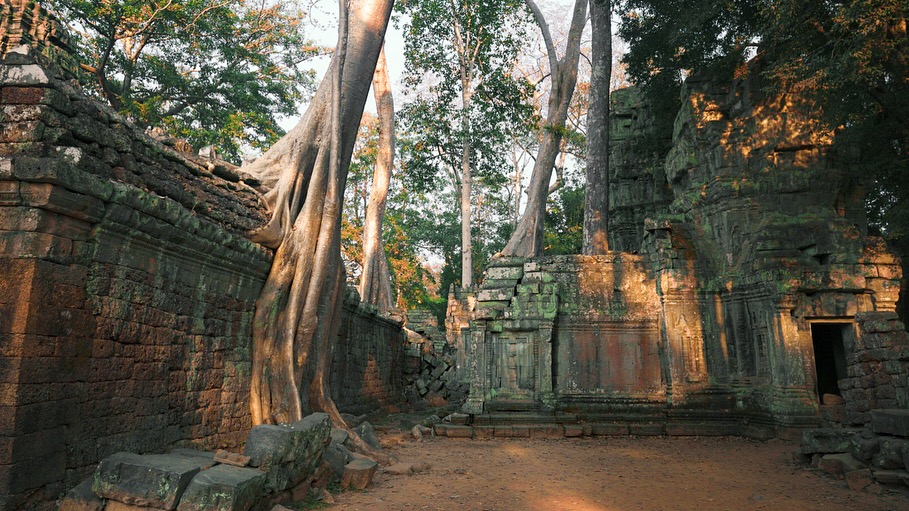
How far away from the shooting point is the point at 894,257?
9.66 m

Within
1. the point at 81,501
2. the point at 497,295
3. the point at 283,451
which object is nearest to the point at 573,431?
the point at 497,295

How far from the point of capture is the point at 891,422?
5926mm

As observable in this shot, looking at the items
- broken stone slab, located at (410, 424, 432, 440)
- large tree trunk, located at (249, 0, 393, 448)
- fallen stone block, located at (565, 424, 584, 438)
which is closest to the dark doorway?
fallen stone block, located at (565, 424, 584, 438)

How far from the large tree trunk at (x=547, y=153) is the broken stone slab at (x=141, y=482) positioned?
11488mm

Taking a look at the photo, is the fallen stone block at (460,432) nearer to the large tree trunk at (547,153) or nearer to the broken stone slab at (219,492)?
the large tree trunk at (547,153)

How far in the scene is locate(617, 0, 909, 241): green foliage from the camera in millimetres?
7949

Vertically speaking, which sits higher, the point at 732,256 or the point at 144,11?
the point at 144,11

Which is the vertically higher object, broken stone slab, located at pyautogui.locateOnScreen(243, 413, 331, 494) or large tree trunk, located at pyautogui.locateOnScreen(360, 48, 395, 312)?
large tree trunk, located at pyautogui.locateOnScreen(360, 48, 395, 312)

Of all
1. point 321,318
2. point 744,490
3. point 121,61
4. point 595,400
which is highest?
point 121,61

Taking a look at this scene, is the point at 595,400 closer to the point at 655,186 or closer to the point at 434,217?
the point at 655,186

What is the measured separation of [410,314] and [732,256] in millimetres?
12328

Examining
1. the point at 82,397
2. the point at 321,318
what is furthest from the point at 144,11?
the point at 82,397

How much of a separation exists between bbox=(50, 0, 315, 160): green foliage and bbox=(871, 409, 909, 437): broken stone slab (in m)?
12.9

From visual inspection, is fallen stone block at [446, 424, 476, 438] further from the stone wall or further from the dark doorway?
the dark doorway
